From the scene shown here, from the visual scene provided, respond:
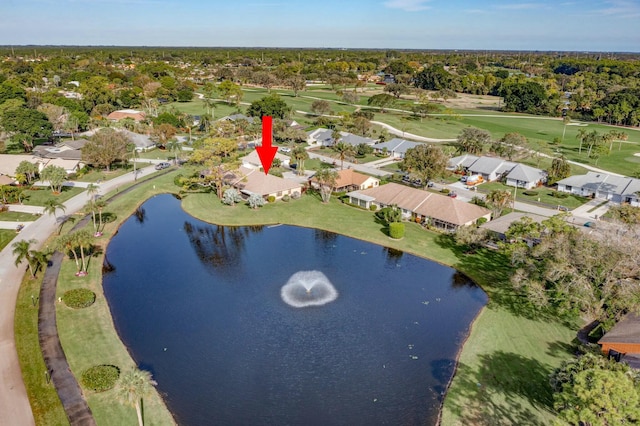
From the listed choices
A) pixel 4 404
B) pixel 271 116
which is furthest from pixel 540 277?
pixel 271 116

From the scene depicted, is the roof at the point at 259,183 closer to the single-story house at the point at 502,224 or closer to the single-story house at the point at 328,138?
the single-story house at the point at 502,224

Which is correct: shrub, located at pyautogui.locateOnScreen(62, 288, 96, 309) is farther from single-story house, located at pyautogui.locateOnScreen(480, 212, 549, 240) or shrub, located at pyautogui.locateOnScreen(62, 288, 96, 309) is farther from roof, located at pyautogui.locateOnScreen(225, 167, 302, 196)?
single-story house, located at pyautogui.locateOnScreen(480, 212, 549, 240)

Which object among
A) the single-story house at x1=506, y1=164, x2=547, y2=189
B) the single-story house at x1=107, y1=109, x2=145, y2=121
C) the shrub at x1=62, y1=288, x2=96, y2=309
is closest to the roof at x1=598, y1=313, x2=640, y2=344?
the shrub at x1=62, y1=288, x2=96, y2=309

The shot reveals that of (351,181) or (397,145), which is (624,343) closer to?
(351,181)

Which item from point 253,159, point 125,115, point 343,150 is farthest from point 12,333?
point 125,115

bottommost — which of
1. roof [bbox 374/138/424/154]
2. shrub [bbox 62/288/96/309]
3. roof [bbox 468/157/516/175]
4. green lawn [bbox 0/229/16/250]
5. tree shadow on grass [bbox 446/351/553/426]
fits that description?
tree shadow on grass [bbox 446/351/553/426]

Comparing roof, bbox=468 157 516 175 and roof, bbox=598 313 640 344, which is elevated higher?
roof, bbox=468 157 516 175

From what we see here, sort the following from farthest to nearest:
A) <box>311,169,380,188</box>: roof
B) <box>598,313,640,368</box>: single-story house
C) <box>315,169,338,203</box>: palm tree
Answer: <box>311,169,380,188</box>: roof
<box>315,169,338,203</box>: palm tree
<box>598,313,640,368</box>: single-story house

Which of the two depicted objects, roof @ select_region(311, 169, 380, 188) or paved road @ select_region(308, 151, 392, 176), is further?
paved road @ select_region(308, 151, 392, 176)
